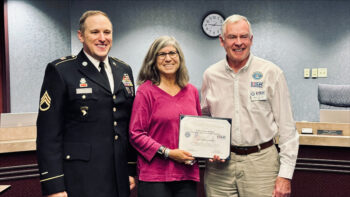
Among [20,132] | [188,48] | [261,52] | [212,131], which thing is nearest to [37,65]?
[188,48]

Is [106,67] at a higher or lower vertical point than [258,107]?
higher

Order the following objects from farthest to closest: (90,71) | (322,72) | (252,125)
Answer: (322,72)
(252,125)
(90,71)

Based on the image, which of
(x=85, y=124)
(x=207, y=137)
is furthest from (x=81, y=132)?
(x=207, y=137)

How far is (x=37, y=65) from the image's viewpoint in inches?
177

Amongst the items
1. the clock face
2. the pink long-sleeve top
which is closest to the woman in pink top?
the pink long-sleeve top

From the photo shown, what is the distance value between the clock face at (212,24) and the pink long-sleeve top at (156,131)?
10.7ft

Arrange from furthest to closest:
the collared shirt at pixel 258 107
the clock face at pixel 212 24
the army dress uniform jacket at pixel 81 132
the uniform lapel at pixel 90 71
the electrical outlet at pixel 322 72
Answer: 1. the clock face at pixel 212 24
2. the electrical outlet at pixel 322 72
3. the collared shirt at pixel 258 107
4. the uniform lapel at pixel 90 71
5. the army dress uniform jacket at pixel 81 132

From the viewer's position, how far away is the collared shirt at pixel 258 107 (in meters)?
1.62

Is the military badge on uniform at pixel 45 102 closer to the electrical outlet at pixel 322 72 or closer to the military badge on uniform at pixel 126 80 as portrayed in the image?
the military badge on uniform at pixel 126 80

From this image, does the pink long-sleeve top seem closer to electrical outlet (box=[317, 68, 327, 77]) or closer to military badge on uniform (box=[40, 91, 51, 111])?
military badge on uniform (box=[40, 91, 51, 111])

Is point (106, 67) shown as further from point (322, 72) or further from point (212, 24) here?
point (322, 72)

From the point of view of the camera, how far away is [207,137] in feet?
5.22

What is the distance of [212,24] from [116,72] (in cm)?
334

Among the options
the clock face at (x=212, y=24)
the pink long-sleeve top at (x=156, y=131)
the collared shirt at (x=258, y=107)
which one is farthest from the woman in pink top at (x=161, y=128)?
the clock face at (x=212, y=24)
